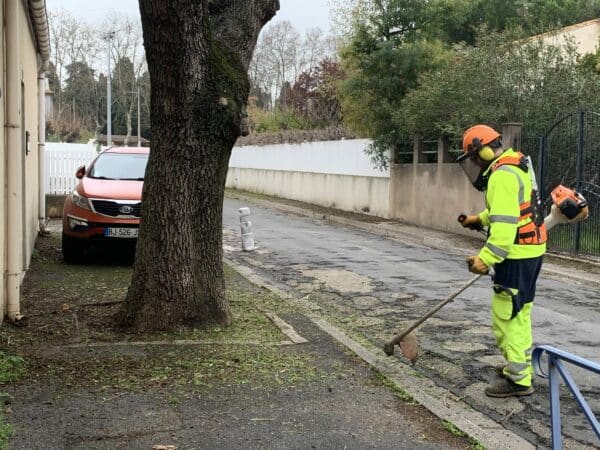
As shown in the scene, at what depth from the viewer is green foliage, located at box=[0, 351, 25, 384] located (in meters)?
4.85

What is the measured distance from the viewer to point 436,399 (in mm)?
4910

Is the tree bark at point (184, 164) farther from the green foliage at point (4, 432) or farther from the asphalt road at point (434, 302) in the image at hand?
the green foliage at point (4, 432)

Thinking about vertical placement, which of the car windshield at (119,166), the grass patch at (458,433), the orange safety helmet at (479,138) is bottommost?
the grass patch at (458,433)

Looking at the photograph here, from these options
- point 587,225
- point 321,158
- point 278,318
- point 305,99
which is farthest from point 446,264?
point 305,99

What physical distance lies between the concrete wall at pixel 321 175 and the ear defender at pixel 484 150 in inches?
549

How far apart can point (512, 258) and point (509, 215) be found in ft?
1.08

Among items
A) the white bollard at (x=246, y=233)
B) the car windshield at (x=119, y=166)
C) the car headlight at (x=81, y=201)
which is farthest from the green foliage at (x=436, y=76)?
the car headlight at (x=81, y=201)

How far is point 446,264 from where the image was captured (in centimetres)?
1155

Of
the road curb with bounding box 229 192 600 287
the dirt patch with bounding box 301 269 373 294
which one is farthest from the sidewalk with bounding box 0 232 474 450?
the road curb with bounding box 229 192 600 287

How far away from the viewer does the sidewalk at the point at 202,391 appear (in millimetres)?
4102

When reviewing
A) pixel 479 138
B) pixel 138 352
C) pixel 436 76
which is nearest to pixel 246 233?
pixel 436 76

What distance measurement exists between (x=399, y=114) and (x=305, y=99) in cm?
2023

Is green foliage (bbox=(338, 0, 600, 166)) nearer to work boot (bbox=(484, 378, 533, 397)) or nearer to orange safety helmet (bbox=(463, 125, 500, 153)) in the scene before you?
orange safety helmet (bbox=(463, 125, 500, 153))

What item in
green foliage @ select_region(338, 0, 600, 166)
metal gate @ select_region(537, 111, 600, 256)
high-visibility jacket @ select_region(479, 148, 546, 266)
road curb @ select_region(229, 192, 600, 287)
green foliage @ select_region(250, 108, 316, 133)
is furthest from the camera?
green foliage @ select_region(250, 108, 316, 133)
